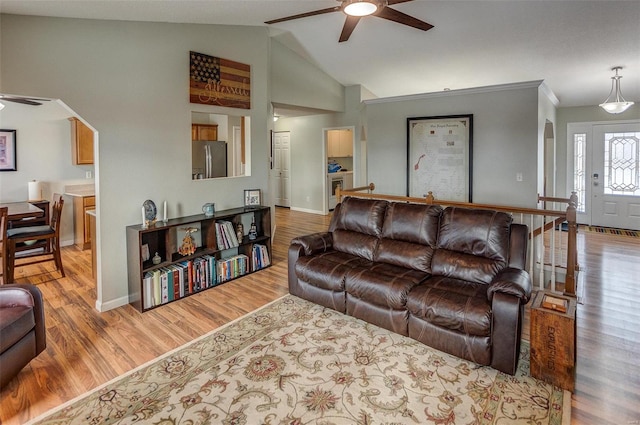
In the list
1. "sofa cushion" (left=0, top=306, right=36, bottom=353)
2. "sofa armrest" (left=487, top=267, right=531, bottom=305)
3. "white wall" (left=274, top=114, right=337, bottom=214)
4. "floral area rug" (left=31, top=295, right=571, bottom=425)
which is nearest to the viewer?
"floral area rug" (left=31, top=295, right=571, bottom=425)

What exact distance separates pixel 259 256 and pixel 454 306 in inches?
109

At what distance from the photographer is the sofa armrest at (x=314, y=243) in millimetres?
3566

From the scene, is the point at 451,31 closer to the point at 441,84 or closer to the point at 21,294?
the point at 441,84

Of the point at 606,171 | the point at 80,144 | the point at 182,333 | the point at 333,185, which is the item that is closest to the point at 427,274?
the point at 182,333

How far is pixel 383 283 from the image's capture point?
2854 mm

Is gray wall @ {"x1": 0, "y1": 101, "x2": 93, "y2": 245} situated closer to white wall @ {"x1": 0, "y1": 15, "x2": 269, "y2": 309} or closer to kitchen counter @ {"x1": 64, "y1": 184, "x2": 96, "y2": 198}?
kitchen counter @ {"x1": 64, "y1": 184, "x2": 96, "y2": 198}

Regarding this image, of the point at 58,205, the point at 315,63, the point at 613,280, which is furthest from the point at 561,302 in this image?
the point at 315,63

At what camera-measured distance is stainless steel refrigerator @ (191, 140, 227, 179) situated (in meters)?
6.00

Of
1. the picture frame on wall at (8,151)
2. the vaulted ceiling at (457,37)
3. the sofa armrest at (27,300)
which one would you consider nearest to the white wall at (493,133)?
the vaulted ceiling at (457,37)

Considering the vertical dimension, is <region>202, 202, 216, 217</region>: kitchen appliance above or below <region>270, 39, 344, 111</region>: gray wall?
below

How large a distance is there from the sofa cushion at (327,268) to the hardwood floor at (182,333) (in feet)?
1.82

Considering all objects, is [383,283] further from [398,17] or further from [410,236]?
[398,17]

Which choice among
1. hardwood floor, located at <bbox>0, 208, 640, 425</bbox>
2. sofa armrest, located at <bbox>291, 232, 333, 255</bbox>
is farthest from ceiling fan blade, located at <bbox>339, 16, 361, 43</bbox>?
hardwood floor, located at <bbox>0, 208, 640, 425</bbox>

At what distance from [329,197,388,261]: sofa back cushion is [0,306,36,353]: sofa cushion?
255 centimetres
